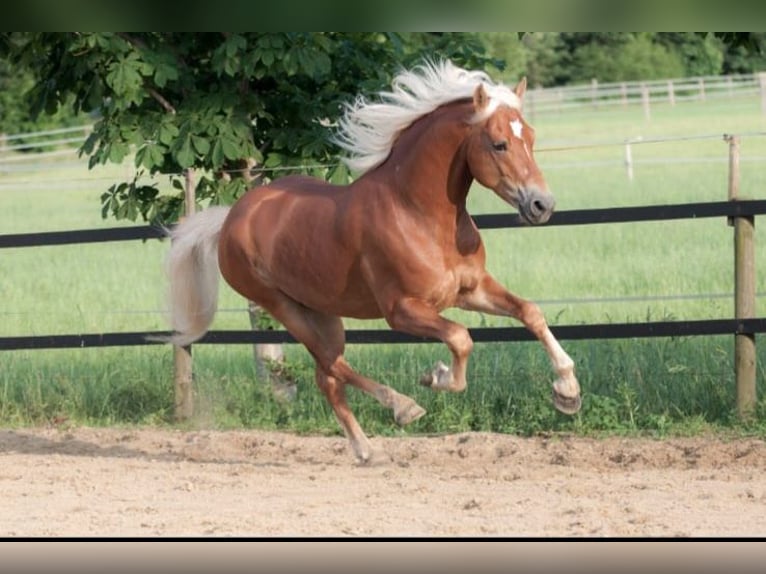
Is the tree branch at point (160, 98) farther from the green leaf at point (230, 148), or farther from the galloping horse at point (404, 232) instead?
the galloping horse at point (404, 232)

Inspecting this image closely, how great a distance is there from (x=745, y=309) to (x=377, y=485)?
2745 millimetres

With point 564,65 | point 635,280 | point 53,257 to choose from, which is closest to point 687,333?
point 635,280

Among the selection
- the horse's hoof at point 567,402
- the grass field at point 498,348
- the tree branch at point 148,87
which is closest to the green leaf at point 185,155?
the tree branch at point 148,87

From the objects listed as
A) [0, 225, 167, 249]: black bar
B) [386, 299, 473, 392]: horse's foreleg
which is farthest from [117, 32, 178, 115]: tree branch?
[386, 299, 473, 392]: horse's foreleg

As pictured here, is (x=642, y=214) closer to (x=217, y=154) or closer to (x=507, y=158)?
(x=507, y=158)

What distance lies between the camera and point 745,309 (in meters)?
8.39

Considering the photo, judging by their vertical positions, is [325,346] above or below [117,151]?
below

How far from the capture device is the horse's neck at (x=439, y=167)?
22.2ft

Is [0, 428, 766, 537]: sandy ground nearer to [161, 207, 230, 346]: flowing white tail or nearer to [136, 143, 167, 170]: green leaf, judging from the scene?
[161, 207, 230, 346]: flowing white tail

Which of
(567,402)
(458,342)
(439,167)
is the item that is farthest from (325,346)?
(567,402)

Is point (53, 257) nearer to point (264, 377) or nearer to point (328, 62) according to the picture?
point (264, 377)

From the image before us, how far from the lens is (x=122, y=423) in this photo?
375 inches

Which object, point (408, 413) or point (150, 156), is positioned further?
point (150, 156)
